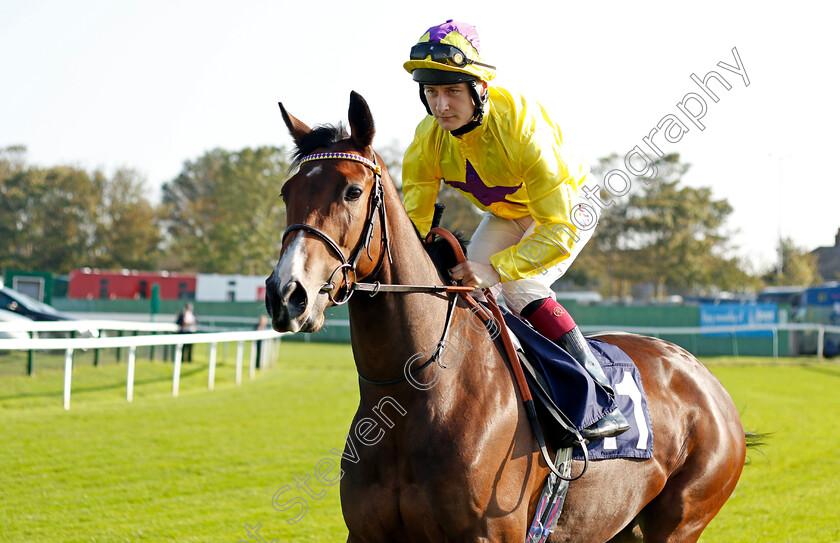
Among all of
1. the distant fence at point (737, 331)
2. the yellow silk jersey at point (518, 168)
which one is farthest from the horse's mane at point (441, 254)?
the distant fence at point (737, 331)

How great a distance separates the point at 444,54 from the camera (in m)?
2.54

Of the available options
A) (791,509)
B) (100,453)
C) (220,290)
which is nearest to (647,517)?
(791,509)

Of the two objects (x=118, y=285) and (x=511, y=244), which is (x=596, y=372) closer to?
(x=511, y=244)

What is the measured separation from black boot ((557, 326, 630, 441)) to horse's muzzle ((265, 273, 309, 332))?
52.2 inches

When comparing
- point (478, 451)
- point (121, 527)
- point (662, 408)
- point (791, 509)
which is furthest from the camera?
point (791, 509)

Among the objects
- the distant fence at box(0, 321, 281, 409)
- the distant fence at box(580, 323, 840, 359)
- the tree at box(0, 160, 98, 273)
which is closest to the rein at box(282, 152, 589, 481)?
the distant fence at box(0, 321, 281, 409)

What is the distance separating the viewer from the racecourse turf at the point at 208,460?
16.5ft

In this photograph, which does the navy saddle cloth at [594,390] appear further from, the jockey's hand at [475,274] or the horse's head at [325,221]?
the horse's head at [325,221]

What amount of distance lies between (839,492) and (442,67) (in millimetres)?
5784

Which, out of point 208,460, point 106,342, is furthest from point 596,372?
point 106,342

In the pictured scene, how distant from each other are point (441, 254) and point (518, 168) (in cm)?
47

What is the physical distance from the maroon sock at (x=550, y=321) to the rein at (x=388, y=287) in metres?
0.22

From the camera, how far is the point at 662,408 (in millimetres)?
3338

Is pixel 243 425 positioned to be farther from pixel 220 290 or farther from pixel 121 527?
pixel 220 290
